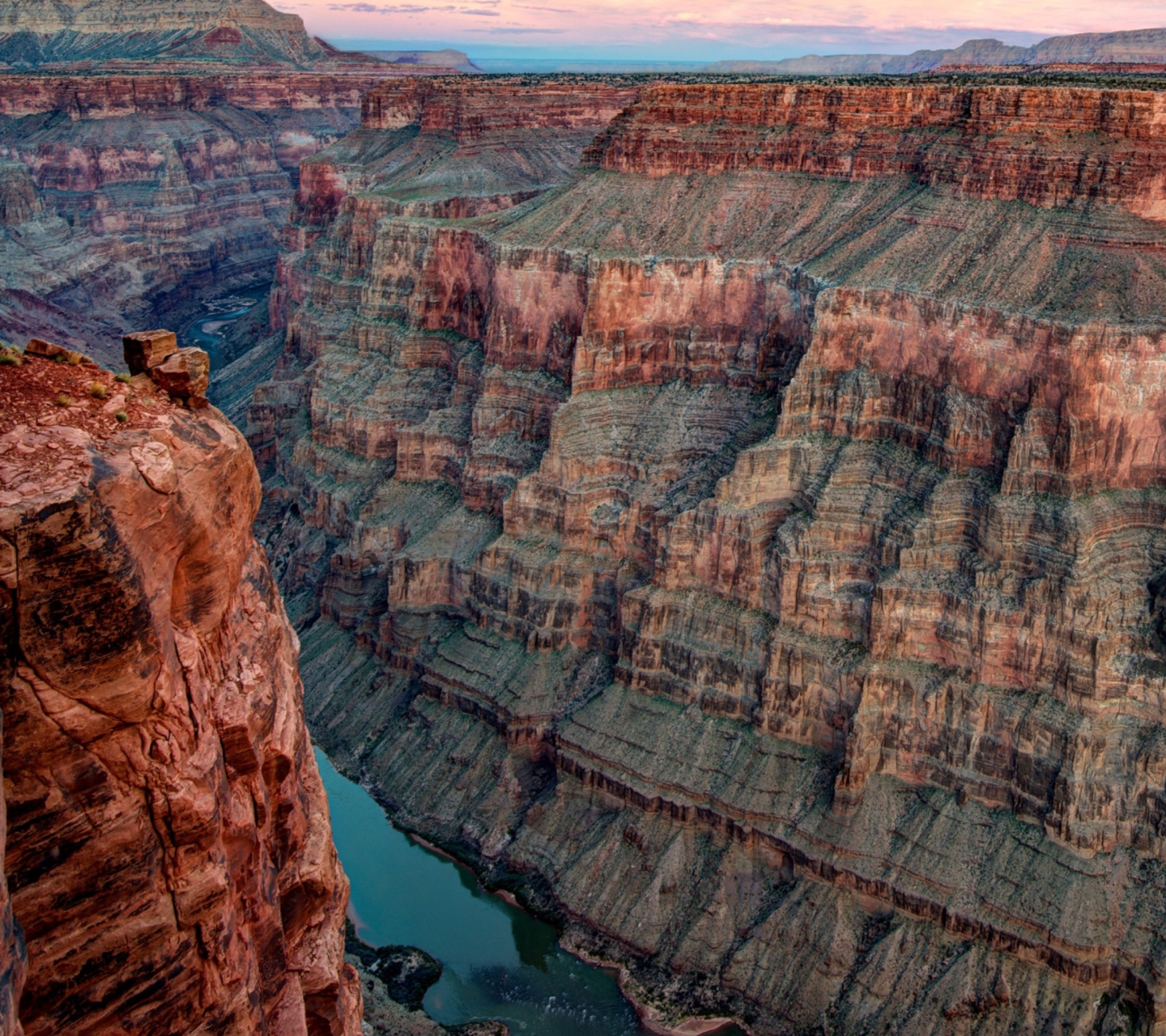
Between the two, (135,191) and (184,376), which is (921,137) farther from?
(135,191)

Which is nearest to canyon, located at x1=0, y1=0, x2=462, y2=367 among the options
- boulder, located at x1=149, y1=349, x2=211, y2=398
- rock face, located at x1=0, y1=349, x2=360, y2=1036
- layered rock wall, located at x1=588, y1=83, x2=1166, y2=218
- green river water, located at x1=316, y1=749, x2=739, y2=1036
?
layered rock wall, located at x1=588, y1=83, x2=1166, y2=218

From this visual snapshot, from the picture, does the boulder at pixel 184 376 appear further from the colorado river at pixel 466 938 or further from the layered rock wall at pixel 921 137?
the layered rock wall at pixel 921 137

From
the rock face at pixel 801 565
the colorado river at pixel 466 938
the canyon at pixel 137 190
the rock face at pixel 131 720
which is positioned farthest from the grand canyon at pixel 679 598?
the canyon at pixel 137 190

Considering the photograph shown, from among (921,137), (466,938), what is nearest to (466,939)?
(466,938)

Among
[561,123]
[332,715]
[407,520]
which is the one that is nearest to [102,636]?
[332,715]

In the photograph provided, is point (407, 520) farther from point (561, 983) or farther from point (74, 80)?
point (74, 80)

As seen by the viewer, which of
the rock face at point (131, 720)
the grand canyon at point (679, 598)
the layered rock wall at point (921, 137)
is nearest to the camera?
the rock face at point (131, 720)
